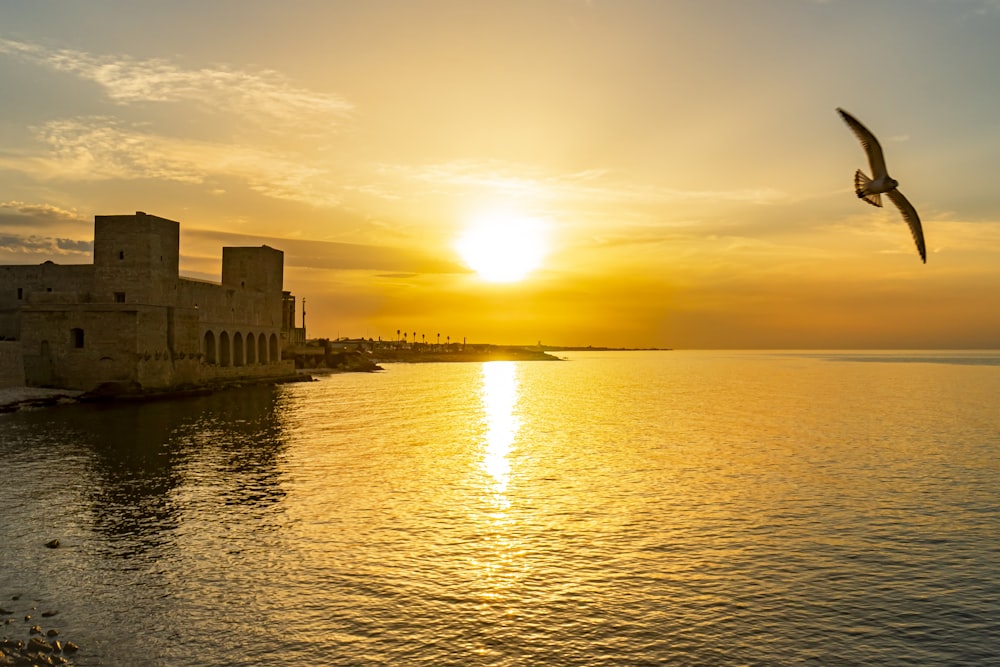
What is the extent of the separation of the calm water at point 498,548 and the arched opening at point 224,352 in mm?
34196

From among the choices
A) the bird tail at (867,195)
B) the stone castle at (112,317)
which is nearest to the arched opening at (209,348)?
the stone castle at (112,317)

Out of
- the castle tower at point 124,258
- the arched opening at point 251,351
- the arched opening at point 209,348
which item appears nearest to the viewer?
the castle tower at point 124,258

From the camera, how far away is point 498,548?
16953 millimetres

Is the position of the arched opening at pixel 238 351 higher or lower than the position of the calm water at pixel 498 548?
higher

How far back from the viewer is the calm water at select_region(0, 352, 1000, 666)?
38.5ft

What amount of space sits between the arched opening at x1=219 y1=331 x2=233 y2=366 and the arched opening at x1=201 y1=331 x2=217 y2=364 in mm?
2191

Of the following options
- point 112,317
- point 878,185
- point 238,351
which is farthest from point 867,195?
point 238,351

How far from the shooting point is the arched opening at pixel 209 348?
6706cm

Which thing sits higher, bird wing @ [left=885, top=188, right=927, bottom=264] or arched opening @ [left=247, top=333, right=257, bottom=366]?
bird wing @ [left=885, top=188, right=927, bottom=264]

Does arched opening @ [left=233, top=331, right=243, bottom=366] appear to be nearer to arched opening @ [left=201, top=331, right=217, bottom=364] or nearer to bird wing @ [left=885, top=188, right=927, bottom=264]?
arched opening @ [left=201, top=331, right=217, bottom=364]

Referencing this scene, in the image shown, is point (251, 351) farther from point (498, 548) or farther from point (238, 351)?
point (498, 548)

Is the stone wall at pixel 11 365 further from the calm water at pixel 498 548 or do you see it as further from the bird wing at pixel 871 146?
the bird wing at pixel 871 146

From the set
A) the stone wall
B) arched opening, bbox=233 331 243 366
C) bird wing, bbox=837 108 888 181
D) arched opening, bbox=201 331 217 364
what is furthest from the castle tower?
bird wing, bbox=837 108 888 181

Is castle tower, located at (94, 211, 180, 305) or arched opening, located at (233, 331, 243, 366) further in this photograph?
arched opening, located at (233, 331, 243, 366)
